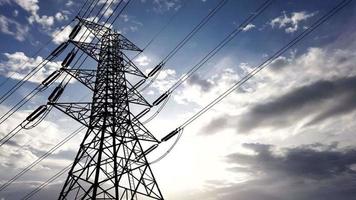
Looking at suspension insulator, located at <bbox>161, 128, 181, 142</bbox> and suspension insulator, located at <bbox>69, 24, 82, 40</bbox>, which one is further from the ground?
suspension insulator, located at <bbox>69, 24, 82, 40</bbox>

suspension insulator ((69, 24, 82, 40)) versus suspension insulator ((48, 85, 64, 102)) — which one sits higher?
suspension insulator ((69, 24, 82, 40))

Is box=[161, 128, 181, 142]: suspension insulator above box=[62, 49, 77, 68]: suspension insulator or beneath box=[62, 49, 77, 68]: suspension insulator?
beneath

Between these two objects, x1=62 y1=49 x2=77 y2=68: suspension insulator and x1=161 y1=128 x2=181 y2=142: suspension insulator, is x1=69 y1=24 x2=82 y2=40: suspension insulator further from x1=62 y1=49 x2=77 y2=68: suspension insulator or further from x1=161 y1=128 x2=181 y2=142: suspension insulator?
x1=161 y1=128 x2=181 y2=142: suspension insulator

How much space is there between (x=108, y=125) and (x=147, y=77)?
5133 mm

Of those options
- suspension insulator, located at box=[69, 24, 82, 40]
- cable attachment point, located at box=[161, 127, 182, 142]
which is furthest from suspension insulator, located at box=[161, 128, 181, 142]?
suspension insulator, located at box=[69, 24, 82, 40]

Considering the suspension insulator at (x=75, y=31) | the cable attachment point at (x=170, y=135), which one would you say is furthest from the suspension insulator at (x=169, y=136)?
the suspension insulator at (x=75, y=31)

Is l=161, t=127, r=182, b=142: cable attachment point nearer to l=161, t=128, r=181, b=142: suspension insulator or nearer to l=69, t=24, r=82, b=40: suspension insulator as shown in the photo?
l=161, t=128, r=181, b=142: suspension insulator

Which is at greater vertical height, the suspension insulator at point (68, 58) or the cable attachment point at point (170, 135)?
the suspension insulator at point (68, 58)

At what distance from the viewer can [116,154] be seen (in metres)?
15.5

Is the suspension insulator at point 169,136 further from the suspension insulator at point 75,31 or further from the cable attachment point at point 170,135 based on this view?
the suspension insulator at point 75,31

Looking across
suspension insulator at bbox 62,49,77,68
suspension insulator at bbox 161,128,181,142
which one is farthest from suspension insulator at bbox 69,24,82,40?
suspension insulator at bbox 161,128,181,142

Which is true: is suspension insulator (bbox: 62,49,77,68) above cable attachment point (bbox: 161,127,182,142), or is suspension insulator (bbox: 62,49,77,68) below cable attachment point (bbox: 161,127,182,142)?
above

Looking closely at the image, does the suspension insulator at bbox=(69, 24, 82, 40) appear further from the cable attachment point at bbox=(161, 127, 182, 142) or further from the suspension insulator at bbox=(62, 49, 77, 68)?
the cable attachment point at bbox=(161, 127, 182, 142)

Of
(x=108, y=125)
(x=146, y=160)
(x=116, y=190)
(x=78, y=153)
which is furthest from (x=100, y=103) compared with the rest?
(x=116, y=190)
